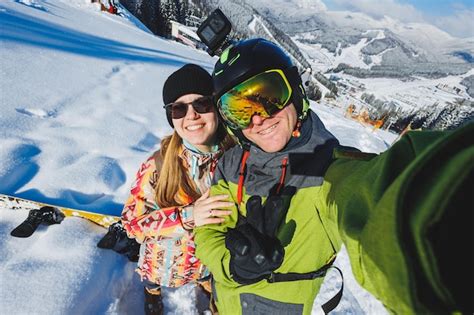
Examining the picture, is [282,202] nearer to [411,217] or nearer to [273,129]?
[273,129]

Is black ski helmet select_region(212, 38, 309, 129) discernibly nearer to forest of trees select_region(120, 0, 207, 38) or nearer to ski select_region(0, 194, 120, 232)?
ski select_region(0, 194, 120, 232)

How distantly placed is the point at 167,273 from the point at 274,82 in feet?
5.23

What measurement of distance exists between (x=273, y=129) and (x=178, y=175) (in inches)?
29.2

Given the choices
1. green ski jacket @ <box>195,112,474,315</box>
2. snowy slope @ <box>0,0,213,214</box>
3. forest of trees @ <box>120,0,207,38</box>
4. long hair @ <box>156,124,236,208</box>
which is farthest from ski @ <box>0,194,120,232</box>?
forest of trees @ <box>120,0,207,38</box>

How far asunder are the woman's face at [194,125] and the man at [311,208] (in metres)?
0.31

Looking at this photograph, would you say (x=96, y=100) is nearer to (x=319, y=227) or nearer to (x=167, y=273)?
(x=167, y=273)

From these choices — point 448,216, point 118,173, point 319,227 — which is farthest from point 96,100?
point 448,216

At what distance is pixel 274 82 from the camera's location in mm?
1469

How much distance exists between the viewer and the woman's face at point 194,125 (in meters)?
1.83

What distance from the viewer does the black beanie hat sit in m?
1.83

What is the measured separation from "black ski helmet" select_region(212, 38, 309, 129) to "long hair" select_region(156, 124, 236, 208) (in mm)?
537

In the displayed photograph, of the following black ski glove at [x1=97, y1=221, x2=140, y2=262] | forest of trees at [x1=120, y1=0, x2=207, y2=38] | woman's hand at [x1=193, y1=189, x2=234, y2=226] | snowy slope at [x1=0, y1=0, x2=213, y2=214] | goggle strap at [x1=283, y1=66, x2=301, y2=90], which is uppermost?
goggle strap at [x1=283, y1=66, x2=301, y2=90]

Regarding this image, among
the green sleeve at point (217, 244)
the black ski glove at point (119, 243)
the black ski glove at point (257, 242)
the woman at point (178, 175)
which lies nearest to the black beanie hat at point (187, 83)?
the woman at point (178, 175)

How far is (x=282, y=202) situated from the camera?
122 centimetres
